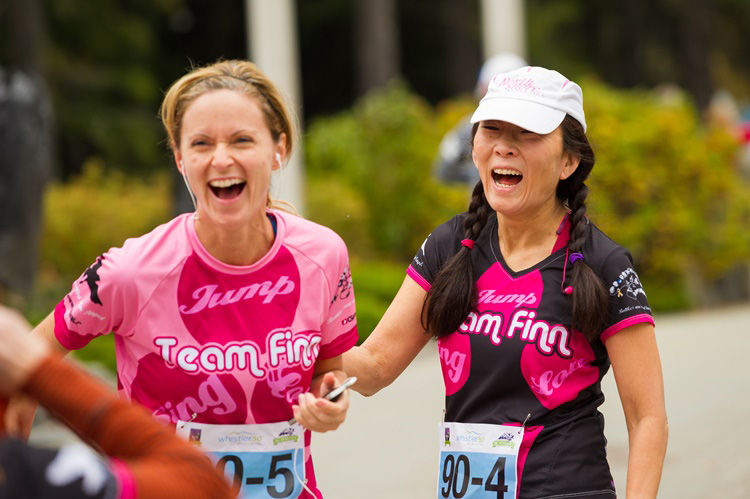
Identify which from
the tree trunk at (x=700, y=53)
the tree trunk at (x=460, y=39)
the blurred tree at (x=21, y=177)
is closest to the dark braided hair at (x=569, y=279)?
the blurred tree at (x=21, y=177)

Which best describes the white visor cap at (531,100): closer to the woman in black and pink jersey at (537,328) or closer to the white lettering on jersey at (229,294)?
the woman in black and pink jersey at (537,328)

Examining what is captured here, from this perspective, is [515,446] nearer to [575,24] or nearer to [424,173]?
[424,173]

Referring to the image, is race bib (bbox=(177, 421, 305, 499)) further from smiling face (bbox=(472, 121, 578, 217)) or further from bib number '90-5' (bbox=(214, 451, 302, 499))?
smiling face (bbox=(472, 121, 578, 217))

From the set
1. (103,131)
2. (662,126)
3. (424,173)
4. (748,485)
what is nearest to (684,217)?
(662,126)

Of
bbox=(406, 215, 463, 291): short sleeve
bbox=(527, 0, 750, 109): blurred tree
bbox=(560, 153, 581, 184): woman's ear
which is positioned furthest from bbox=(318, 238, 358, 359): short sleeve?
bbox=(527, 0, 750, 109): blurred tree

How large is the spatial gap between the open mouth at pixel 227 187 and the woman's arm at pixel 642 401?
3.37 ft

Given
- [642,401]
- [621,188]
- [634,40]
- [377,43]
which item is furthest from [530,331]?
[634,40]

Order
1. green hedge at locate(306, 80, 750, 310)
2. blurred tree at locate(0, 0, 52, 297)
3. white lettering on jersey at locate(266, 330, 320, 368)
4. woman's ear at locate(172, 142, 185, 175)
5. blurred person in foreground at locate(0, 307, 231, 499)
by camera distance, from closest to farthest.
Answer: blurred person in foreground at locate(0, 307, 231, 499), white lettering on jersey at locate(266, 330, 320, 368), woman's ear at locate(172, 142, 185, 175), blurred tree at locate(0, 0, 52, 297), green hedge at locate(306, 80, 750, 310)

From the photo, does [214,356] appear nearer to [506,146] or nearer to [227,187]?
[227,187]

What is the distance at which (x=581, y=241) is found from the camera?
3281mm

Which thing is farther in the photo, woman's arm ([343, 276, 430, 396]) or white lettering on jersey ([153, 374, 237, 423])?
woman's arm ([343, 276, 430, 396])

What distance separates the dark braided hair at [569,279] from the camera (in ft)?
10.3

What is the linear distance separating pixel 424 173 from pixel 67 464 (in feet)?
42.9

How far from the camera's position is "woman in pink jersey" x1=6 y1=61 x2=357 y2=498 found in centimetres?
301
